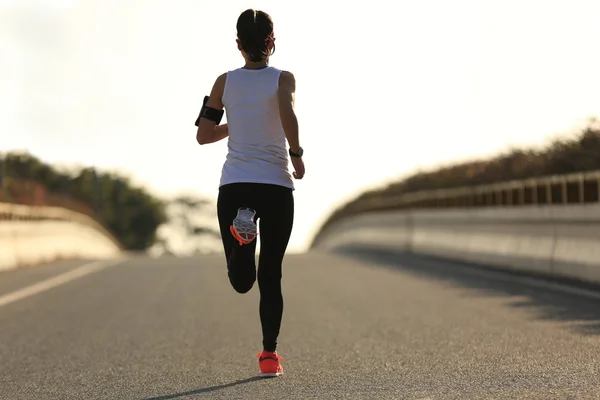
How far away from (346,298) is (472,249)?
655cm

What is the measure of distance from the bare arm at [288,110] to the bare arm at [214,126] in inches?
15.9

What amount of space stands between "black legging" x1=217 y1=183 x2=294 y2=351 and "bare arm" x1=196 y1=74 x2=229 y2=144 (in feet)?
1.21

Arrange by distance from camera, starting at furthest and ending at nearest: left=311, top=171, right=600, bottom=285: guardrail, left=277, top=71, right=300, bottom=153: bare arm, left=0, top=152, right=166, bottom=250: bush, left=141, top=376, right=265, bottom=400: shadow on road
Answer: left=0, top=152, right=166, bottom=250: bush < left=311, top=171, right=600, bottom=285: guardrail < left=277, top=71, right=300, bottom=153: bare arm < left=141, top=376, right=265, bottom=400: shadow on road

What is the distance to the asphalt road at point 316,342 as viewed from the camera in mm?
7234

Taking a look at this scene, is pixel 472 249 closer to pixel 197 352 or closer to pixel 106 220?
pixel 197 352

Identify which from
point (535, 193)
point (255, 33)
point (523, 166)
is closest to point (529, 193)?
point (535, 193)

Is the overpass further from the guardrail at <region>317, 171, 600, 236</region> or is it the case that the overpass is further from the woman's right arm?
the woman's right arm

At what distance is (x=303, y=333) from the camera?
34.0ft

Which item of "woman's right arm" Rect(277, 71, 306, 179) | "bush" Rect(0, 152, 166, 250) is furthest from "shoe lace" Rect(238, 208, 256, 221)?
"bush" Rect(0, 152, 166, 250)

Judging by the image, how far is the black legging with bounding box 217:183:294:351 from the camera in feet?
24.5

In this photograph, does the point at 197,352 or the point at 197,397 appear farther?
the point at 197,352

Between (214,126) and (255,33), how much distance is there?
680mm

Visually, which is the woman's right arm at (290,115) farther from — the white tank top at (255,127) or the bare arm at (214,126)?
the bare arm at (214,126)

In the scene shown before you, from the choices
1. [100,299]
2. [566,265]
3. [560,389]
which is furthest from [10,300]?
[560,389]
